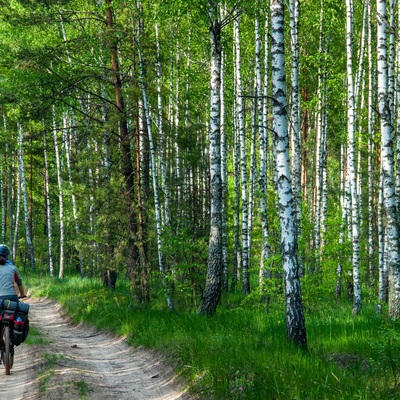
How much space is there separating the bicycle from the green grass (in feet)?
7.89

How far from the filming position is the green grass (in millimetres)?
5410

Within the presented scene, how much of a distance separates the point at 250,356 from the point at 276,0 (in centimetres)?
509

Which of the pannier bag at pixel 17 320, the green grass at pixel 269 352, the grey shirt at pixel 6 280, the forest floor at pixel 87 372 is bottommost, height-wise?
the forest floor at pixel 87 372

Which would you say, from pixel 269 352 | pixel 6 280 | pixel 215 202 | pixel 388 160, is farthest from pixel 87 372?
pixel 388 160

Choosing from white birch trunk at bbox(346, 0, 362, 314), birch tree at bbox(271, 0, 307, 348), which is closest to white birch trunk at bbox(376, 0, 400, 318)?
white birch trunk at bbox(346, 0, 362, 314)

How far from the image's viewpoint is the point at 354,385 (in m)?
5.23

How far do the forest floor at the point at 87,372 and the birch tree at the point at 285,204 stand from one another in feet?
6.36

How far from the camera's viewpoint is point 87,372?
8000 mm

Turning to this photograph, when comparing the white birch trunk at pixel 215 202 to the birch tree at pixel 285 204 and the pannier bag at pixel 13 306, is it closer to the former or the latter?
the birch tree at pixel 285 204

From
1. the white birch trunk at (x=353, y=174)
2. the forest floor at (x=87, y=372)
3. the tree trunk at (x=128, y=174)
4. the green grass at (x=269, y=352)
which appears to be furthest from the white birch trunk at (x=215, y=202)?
the white birch trunk at (x=353, y=174)

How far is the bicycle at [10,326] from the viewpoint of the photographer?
Result: 7809 mm

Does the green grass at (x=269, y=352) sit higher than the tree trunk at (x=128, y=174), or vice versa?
the tree trunk at (x=128, y=174)

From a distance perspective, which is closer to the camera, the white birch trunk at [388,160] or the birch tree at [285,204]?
the birch tree at [285,204]

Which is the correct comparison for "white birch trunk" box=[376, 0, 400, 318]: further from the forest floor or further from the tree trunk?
the tree trunk
